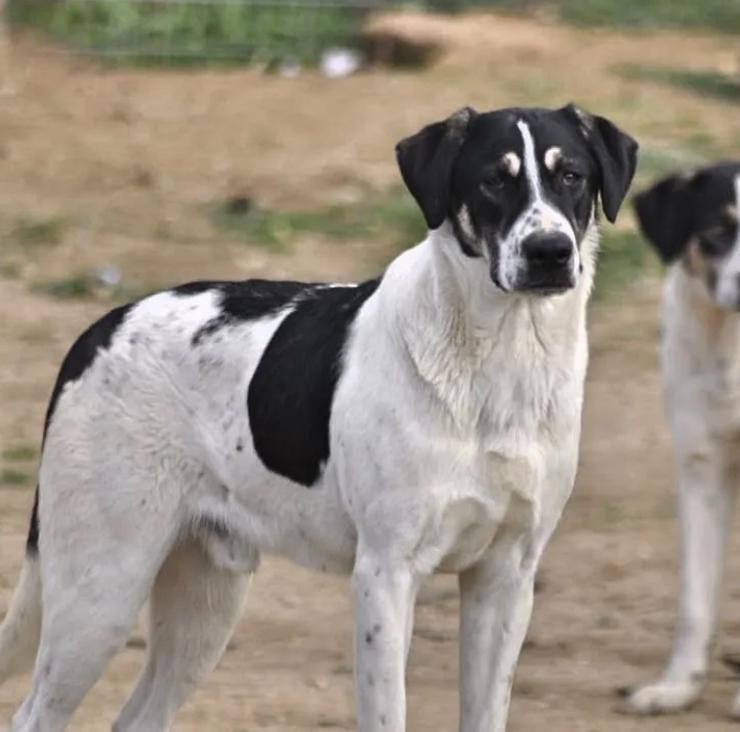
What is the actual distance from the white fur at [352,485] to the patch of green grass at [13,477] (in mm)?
2536

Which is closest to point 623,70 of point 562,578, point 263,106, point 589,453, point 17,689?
point 263,106

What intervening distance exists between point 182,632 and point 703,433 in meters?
1.59

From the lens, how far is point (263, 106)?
1315 centimetres

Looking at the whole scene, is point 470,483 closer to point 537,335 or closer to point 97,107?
point 537,335

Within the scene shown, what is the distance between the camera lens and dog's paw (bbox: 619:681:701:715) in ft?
20.7

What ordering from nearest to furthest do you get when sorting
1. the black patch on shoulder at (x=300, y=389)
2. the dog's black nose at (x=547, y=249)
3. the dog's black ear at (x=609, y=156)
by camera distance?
1. the dog's black nose at (x=547, y=249)
2. the dog's black ear at (x=609, y=156)
3. the black patch on shoulder at (x=300, y=389)

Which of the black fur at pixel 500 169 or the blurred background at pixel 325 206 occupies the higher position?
the black fur at pixel 500 169

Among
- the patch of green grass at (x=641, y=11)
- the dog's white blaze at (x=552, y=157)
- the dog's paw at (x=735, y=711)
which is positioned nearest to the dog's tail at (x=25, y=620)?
the dog's white blaze at (x=552, y=157)

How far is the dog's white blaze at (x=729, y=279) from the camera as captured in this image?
6.35m

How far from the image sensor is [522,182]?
498cm

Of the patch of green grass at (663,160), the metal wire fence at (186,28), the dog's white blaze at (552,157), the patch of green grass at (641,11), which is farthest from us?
the patch of green grass at (641,11)

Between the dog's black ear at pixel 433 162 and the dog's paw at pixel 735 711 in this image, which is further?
the dog's paw at pixel 735 711

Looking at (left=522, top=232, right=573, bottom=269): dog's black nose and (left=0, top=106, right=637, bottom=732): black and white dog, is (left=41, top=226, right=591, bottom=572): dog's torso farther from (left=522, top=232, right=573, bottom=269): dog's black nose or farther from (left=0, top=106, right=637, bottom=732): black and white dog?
(left=522, top=232, right=573, bottom=269): dog's black nose

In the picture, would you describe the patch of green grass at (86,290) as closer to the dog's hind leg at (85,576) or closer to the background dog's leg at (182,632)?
the background dog's leg at (182,632)
